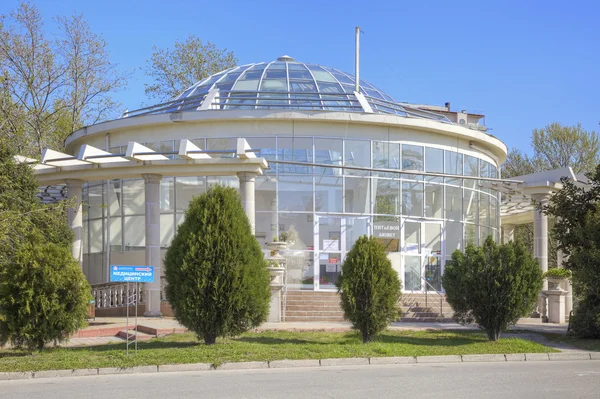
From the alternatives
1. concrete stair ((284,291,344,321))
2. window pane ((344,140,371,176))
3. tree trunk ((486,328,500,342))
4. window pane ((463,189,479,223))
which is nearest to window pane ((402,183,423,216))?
window pane ((344,140,371,176))

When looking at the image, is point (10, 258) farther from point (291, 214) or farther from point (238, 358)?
point (291, 214)

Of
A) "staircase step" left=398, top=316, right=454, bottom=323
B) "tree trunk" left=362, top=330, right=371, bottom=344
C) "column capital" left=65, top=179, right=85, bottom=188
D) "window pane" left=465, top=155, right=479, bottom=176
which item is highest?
"window pane" left=465, top=155, right=479, bottom=176

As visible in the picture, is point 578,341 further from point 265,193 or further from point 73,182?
point 73,182

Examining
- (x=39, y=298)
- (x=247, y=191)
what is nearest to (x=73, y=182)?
(x=247, y=191)

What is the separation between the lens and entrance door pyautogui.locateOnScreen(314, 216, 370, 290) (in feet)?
90.5

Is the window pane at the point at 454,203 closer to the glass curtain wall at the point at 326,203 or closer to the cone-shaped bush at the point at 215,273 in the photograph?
the glass curtain wall at the point at 326,203

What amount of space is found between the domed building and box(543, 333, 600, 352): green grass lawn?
8.66m

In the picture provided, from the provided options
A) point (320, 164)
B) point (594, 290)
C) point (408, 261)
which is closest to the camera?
point (594, 290)

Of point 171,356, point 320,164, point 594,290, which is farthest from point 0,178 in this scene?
point 594,290

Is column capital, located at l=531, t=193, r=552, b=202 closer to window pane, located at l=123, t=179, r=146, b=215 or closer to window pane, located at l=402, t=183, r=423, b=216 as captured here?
window pane, located at l=402, t=183, r=423, b=216

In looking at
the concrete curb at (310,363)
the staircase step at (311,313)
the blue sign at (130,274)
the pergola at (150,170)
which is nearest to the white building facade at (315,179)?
the staircase step at (311,313)

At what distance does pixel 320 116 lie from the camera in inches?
1090

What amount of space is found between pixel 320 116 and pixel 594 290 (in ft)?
38.3

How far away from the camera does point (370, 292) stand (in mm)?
17219
